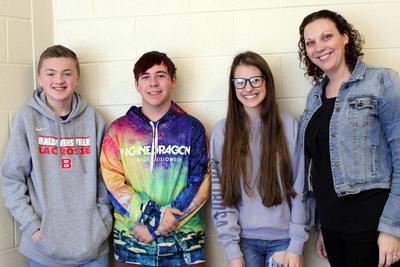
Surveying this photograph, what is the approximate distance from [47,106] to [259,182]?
1.09 meters

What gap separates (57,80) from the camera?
2164mm

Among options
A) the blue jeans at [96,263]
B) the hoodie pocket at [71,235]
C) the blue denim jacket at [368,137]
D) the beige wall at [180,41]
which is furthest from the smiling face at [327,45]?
the blue jeans at [96,263]

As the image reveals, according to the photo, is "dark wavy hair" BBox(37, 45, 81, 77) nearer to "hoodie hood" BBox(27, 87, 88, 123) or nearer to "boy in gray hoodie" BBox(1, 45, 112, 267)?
"boy in gray hoodie" BBox(1, 45, 112, 267)

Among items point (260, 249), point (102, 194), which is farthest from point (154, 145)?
point (260, 249)

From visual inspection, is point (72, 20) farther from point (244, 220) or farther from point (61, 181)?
point (244, 220)

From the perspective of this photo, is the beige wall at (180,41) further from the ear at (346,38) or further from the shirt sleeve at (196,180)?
the ear at (346,38)

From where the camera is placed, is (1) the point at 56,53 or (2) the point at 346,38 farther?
(1) the point at 56,53

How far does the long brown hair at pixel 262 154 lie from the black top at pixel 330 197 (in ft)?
0.45

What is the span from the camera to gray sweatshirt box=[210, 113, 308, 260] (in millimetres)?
1985

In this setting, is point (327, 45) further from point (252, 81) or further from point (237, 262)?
point (237, 262)

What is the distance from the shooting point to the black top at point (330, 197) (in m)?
1.68

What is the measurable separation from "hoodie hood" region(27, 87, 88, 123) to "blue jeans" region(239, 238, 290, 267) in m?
1.02

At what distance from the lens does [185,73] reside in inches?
94.2

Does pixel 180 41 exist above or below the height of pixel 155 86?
above
